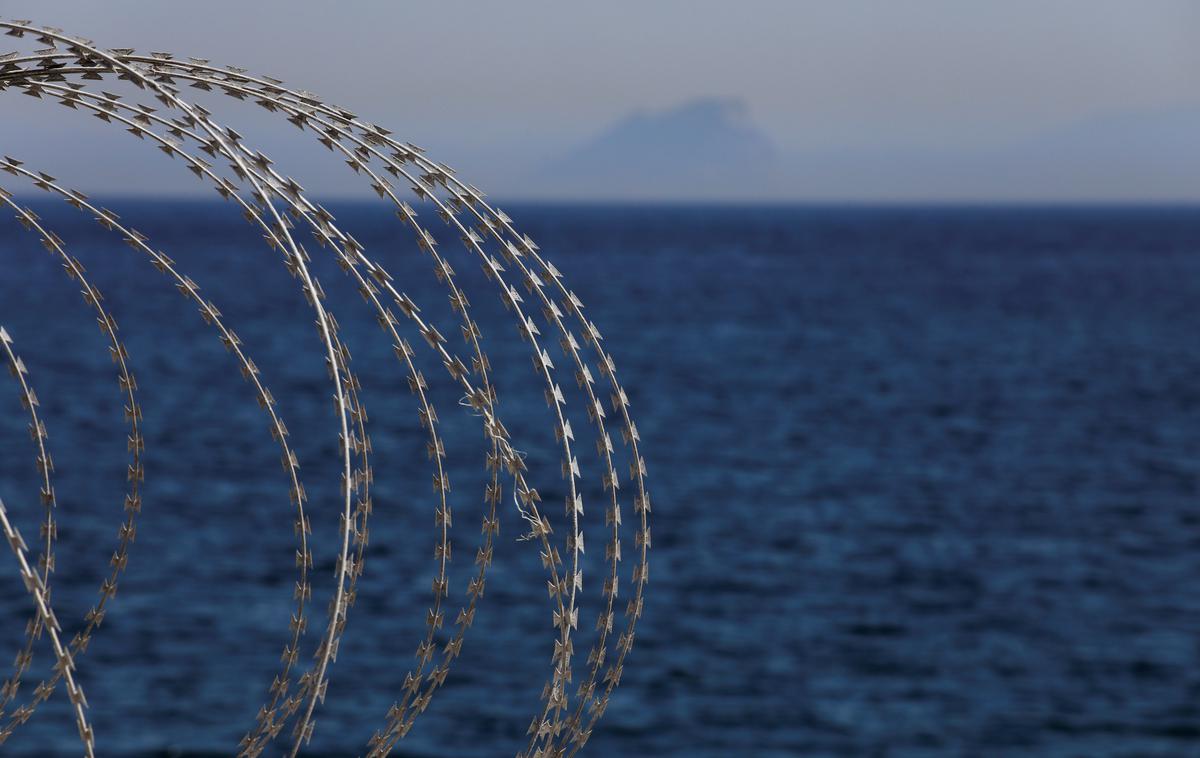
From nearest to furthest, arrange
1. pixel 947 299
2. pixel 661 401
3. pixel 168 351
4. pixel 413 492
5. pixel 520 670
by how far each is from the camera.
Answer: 1. pixel 520 670
2. pixel 413 492
3. pixel 661 401
4. pixel 168 351
5. pixel 947 299

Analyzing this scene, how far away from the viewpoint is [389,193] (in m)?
3.41

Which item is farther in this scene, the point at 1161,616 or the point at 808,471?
the point at 808,471

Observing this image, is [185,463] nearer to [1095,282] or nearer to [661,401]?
[661,401]

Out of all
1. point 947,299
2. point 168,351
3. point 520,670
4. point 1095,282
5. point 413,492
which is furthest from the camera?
point 1095,282

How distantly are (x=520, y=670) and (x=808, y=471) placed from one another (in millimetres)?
20534

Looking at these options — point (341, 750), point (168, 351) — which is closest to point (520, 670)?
point (341, 750)

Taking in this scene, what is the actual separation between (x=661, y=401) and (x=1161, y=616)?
103ft

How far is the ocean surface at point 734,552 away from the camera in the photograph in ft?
84.2

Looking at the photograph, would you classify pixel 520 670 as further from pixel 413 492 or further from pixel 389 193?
pixel 389 193

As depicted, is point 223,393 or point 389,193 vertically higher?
point 389,193

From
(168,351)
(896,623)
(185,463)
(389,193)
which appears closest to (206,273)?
(168,351)

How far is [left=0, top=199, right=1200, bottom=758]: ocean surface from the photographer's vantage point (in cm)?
2566

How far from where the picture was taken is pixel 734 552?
35.3 metres

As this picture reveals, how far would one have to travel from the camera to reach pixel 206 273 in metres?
134
